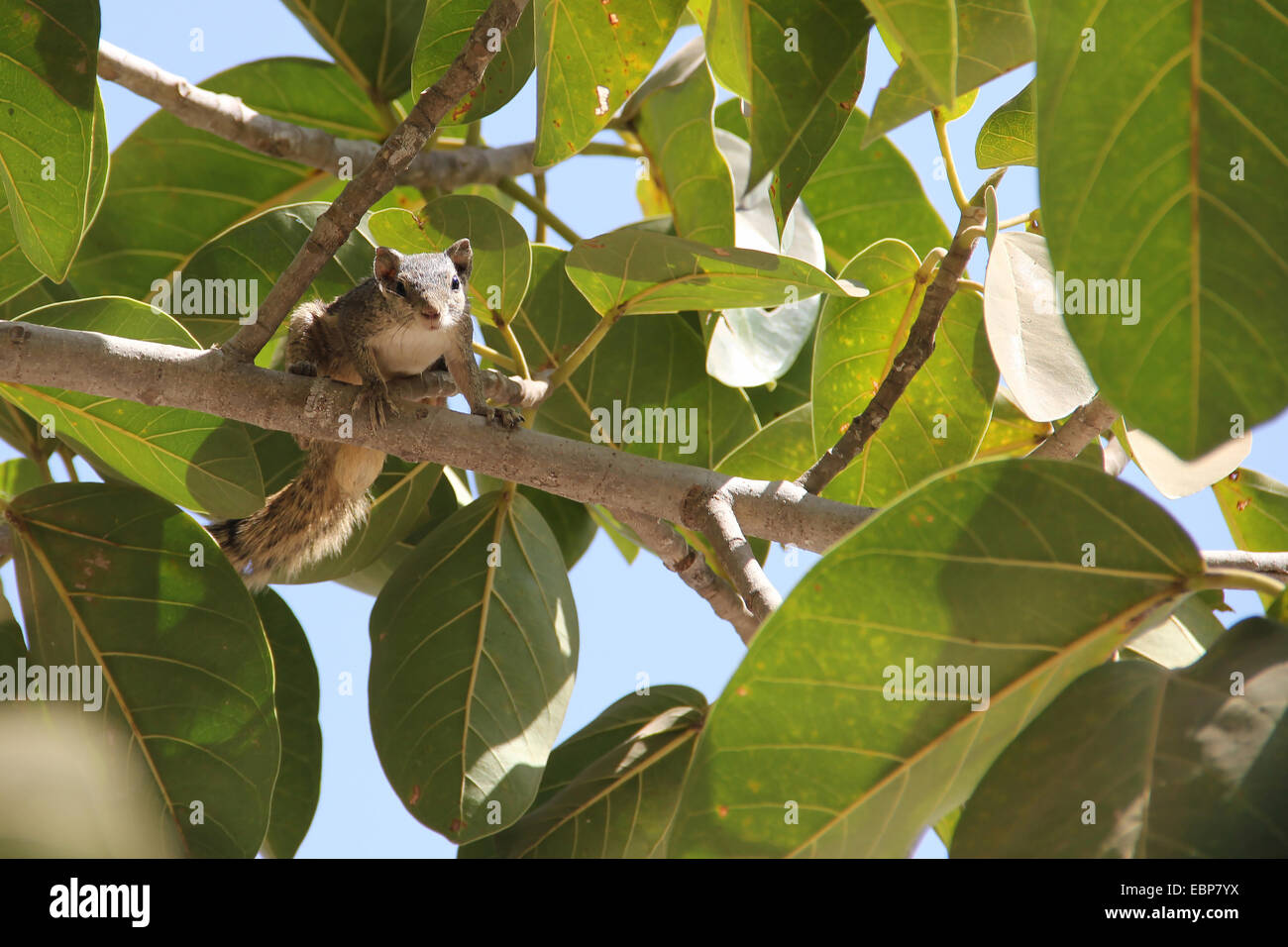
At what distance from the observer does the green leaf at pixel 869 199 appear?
248 cm

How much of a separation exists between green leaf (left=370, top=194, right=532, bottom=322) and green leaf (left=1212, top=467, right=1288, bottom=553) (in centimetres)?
142

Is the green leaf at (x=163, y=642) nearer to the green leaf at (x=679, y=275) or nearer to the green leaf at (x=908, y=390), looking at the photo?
the green leaf at (x=679, y=275)

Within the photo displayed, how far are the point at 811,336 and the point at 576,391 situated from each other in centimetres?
66

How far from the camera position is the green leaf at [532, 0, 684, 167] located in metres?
1.43

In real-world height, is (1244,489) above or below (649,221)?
below

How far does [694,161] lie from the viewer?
6.67 feet

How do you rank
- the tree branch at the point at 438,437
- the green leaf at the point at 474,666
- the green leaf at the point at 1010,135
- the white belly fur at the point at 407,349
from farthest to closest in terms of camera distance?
the white belly fur at the point at 407,349 → the green leaf at the point at 474,666 → the green leaf at the point at 1010,135 → the tree branch at the point at 438,437

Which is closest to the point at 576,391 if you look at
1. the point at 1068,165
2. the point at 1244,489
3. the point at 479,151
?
the point at 479,151

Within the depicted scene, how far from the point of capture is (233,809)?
1.72 meters

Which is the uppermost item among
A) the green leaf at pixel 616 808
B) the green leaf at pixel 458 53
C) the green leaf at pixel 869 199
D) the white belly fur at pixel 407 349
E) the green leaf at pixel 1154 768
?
the green leaf at pixel 869 199

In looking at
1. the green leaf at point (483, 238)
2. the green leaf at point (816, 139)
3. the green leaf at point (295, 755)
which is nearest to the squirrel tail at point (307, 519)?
the green leaf at point (295, 755)

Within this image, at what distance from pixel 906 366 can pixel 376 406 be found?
2.82 feet

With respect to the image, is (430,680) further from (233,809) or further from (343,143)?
(343,143)

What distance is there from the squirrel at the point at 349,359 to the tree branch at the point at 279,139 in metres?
0.23
